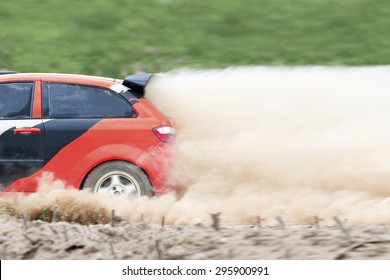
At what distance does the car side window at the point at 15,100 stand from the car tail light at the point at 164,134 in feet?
4.33

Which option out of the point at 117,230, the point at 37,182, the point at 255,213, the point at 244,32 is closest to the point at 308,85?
the point at 255,213

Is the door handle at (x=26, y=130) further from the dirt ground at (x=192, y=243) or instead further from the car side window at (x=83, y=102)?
the dirt ground at (x=192, y=243)

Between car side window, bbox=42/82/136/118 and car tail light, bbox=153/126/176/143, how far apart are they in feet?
1.04

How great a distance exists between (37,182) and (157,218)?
4.31 feet

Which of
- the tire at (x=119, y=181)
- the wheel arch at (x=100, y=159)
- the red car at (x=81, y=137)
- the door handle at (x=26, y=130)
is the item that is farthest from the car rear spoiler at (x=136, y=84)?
the door handle at (x=26, y=130)

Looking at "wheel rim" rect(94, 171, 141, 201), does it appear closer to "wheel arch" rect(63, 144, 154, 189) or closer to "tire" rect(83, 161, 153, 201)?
"tire" rect(83, 161, 153, 201)

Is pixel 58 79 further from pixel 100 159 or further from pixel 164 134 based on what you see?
pixel 164 134

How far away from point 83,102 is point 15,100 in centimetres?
70

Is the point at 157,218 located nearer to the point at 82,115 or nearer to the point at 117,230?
the point at 82,115

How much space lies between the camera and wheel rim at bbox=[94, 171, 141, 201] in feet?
31.5

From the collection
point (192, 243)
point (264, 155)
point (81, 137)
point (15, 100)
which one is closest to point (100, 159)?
point (81, 137)

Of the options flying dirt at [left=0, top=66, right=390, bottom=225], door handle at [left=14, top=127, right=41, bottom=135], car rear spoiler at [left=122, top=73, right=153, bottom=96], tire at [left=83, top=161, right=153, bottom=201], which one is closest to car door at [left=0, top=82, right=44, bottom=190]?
door handle at [left=14, top=127, right=41, bottom=135]

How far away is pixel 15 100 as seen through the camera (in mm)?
9734

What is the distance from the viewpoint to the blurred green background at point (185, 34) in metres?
17.3
